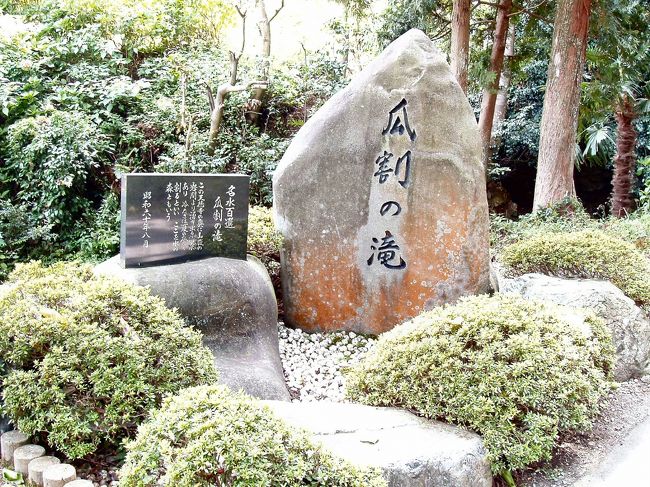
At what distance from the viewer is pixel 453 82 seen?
545 cm

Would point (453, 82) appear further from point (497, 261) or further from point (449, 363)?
point (449, 363)

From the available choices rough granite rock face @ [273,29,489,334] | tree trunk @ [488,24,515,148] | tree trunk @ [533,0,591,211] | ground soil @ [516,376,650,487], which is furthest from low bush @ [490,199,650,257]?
tree trunk @ [488,24,515,148]

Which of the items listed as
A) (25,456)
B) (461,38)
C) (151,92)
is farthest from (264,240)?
(461,38)

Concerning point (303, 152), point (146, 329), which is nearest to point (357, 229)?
point (303, 152)

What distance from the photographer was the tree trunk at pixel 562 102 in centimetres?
817

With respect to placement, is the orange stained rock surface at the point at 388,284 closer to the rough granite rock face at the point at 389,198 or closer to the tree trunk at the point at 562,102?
the rough granite rock face at the point at 389,198

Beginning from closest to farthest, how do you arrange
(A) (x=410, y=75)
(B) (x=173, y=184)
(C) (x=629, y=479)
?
(C) (x=629, y=479) → (B) (x=173, y=184) → (A) (x=410, y=75)

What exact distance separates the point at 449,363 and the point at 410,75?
3.14 m

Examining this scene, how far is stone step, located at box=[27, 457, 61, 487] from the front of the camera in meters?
2.63

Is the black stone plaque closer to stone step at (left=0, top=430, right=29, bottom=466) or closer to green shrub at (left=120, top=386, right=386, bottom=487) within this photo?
stone step at (left=0, top=430, right=29, bottom=466)

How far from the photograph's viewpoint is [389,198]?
547 centimetres

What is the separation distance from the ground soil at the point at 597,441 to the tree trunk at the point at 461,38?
5837 millimetres

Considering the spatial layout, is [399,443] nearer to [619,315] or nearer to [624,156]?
[619,315]

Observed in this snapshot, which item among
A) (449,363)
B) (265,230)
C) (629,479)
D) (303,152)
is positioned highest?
(303,152)
